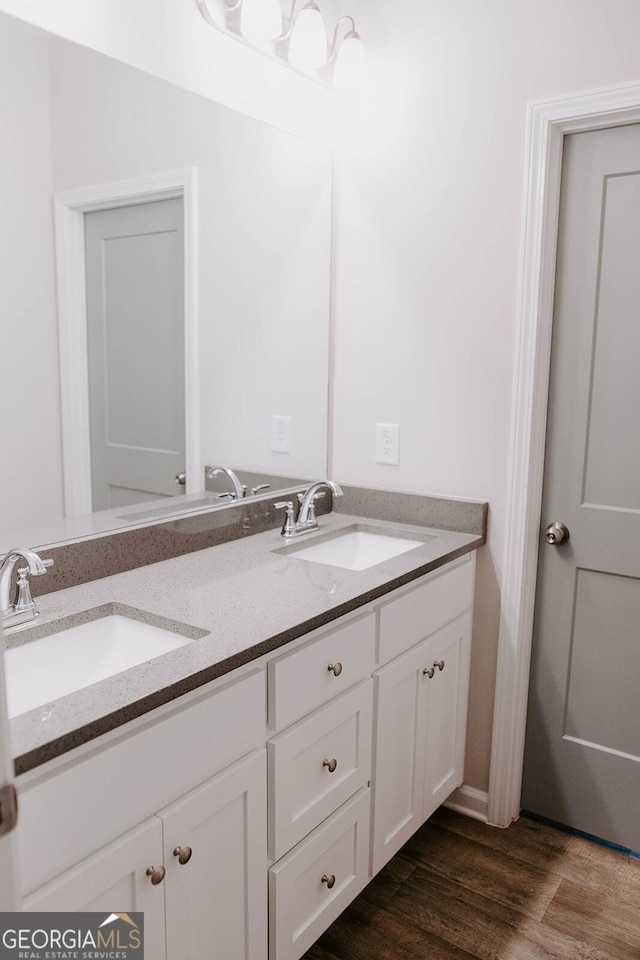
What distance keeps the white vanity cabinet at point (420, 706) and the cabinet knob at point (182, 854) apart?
64 centimetres

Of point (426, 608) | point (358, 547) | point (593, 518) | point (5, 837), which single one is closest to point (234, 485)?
point (358, 547)

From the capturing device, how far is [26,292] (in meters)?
1.51

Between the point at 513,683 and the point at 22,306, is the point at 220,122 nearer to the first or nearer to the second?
the point at 22,306

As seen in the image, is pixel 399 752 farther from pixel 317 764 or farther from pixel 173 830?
pixel 173 830

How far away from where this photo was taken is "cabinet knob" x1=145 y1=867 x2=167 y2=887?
1.18 meters

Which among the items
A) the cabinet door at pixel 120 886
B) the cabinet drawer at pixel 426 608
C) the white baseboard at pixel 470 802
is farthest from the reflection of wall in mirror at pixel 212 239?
the white baseboard at pixel 470 802

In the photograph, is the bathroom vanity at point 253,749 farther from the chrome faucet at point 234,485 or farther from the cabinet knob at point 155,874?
the chrome faucet at point 234,485

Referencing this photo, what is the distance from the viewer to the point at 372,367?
2.32m

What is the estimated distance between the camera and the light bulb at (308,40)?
2039 mm

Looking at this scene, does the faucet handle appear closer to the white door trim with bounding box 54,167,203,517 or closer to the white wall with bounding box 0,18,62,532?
the white door trim with bounding box 54,167,203,517

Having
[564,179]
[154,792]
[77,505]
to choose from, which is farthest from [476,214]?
[154,792]

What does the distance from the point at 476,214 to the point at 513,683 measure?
52.0 inches

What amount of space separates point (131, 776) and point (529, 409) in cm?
140

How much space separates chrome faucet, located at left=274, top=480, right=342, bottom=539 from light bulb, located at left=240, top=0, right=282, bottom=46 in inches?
46.9
